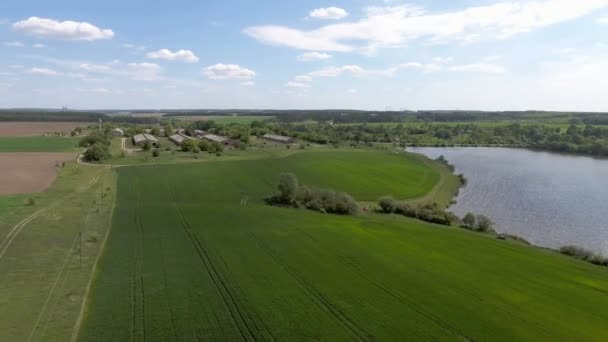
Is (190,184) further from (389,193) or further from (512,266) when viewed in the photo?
(512,266)

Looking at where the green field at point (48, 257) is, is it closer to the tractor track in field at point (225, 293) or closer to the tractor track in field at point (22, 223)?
the tractor track in field at point (22, 223)

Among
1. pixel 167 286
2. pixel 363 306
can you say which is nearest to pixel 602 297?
pixel 363 306

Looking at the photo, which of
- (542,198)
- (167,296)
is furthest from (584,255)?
(167,296)

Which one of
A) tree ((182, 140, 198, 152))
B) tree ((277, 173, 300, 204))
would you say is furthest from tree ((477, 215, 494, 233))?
tree ((182, 140, 198, 152))

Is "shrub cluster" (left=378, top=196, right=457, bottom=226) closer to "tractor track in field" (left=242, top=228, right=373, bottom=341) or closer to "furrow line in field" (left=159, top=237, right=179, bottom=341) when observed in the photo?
"tractor track in field" (left=242, top=228, right=373, bottom=341)

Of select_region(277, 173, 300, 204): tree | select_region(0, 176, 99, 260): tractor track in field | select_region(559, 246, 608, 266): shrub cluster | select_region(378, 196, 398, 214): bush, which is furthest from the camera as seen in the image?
select_region(277, 173, 300, 204): tree

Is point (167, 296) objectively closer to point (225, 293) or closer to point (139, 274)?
point (225, 293)
